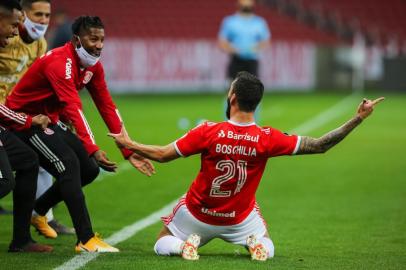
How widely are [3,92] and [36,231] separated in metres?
1.31

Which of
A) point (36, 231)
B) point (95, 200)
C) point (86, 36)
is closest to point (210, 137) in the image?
point (86, 36)

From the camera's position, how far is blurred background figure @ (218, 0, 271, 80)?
18922 millimetres

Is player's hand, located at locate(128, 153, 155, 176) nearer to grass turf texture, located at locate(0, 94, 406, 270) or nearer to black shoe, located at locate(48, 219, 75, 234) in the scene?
grass turf texture, located at locate(0, 94, 406, 270)

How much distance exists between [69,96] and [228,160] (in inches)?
56.5

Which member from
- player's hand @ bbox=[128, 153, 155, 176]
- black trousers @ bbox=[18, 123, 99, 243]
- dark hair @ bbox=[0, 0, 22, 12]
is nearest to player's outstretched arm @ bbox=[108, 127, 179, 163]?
player's hand @ bbox=[128, 153, 155, 176]

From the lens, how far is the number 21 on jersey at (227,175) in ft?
23.5

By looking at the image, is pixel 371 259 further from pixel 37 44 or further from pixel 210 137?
pixel 37 44

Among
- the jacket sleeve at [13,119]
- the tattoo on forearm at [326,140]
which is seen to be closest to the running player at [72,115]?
the jacket sleeve at [13,119]

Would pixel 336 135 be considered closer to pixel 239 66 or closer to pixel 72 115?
pixel 72 115

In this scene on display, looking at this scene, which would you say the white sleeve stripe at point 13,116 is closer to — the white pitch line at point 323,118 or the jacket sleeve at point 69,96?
the jacket sleeve at point 69,96

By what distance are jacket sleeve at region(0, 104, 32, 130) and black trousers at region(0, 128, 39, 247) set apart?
0.50 ft

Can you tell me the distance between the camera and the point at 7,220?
9.60m

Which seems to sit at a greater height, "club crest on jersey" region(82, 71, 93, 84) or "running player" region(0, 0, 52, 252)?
"club crest on jersey" region(82, 71, 93, 84)

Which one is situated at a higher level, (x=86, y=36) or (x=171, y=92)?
(x=86, y=36)
